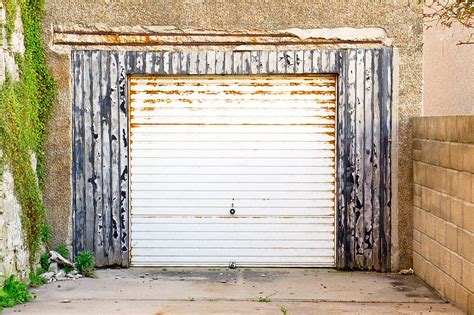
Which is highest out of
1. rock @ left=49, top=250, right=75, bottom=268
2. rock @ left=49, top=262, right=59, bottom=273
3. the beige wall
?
the beige wall

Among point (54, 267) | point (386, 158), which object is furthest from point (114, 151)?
point (386, 158)

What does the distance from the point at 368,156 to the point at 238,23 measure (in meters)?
2.23

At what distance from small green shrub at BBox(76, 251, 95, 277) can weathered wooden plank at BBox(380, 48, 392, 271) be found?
11.4 ft

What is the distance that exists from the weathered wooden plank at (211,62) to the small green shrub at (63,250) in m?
2.71

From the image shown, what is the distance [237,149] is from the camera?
9531 mm

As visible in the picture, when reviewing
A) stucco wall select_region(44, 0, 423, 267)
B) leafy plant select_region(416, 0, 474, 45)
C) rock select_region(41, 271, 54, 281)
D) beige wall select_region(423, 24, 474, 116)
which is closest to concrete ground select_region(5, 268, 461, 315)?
rock select_region(41, 271, 54, 281)

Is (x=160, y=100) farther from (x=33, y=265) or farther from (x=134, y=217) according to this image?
(x=33, y=265)

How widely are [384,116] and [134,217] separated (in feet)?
10.7

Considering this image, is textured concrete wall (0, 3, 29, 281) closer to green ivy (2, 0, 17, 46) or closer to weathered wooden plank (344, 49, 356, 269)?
green ivy (2, 0, 17, 46)

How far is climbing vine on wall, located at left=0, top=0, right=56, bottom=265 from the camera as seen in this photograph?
8.23 m

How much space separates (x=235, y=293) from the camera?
809cm

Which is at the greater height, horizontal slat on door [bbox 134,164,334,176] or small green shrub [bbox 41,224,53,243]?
horizontal slat on door [bbox 134,164,334,176]

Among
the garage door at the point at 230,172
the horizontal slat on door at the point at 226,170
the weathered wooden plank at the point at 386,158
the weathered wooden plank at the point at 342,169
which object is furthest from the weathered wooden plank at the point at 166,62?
the weathered wooden plank at the point at 386,158

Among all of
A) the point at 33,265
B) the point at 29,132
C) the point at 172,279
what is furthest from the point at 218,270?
the point at 29,132
